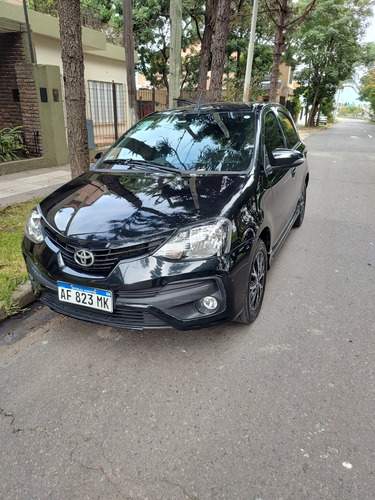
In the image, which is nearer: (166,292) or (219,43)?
(166,292)

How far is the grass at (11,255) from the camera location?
134 inches

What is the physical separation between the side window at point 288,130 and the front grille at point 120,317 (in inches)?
117

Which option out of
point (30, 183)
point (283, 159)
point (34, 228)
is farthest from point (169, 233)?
point (30, 183)

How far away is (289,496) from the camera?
1.79 metres

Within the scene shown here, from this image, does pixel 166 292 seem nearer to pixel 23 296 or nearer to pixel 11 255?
pixel 23 296

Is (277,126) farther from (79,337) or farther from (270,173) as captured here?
(79,337)

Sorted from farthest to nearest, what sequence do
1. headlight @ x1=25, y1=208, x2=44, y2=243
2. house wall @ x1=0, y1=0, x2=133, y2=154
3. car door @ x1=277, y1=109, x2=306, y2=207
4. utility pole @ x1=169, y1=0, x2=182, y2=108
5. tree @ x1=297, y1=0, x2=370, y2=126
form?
1. tree @ x1=297, y1=0, x2=370, y2=126
2. house wall @ x1=0, y1=0, x2=133, y2=154
3. utility pole @ x1=169, y1=0, x2=182, y2=108
4. car door @ x1=277, y1=109, x2=306, y2=207
5. headlight @ x1=25, y1=208, x2=44, y2=243

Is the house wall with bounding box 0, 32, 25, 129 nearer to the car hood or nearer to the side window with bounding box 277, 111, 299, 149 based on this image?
the side window with bounding box 277, 111, 299, 149

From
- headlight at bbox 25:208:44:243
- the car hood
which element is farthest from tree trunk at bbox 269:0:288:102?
headlight at bbox 25:208:44:243

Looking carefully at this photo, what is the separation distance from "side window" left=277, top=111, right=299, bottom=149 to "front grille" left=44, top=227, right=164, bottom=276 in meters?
2.80

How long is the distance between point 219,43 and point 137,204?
814 cm

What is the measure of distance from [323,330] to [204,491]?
5.75ft

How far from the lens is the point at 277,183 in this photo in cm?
359

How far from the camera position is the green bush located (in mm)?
9086
